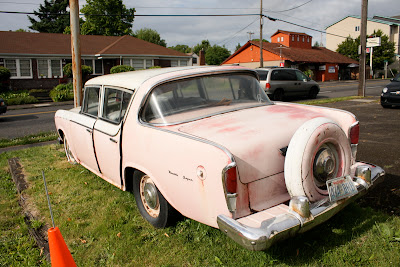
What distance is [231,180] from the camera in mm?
2611

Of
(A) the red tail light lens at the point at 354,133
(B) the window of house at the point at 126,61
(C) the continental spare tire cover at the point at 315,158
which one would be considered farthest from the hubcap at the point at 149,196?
(B) the window of house at the point at 126,61

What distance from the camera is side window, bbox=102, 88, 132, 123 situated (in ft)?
13.1

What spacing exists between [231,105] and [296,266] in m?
1.87

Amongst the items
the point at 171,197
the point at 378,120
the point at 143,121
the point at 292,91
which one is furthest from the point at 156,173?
the point at 292,91

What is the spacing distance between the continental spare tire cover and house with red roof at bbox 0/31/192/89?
99.5 ft

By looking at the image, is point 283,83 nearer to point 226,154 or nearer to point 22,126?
point 22,126

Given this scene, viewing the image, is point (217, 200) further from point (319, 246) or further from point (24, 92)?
point (24, 92)

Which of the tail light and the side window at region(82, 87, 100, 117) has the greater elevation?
the side window at region(82, 87, 100, 117)

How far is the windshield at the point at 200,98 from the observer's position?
364 centimetres

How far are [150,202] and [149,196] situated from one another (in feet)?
0.27

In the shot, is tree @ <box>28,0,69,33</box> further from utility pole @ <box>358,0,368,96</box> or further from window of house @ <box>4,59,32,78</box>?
utility pole @ <box>358,0,368,96</box>

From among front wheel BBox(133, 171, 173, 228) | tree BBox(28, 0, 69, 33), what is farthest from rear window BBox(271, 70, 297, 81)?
tree BBox(28, 0, 69, 33)

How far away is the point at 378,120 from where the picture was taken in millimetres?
9500

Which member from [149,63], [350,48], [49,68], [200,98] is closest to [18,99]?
[49,68]
